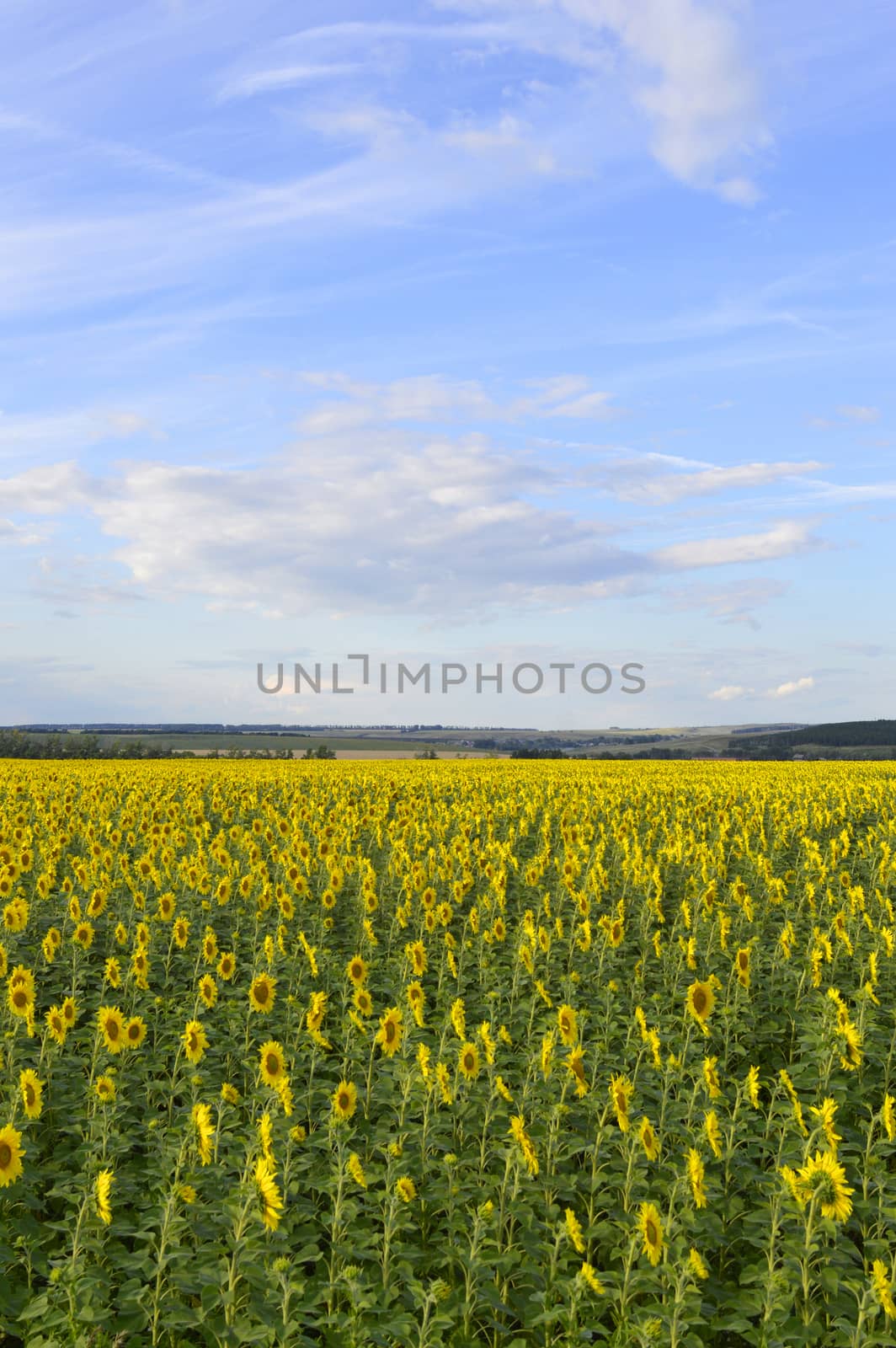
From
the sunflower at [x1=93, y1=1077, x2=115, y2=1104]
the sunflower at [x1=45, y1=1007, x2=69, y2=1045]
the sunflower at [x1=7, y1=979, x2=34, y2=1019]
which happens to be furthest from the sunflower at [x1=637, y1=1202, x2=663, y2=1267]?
the sunflower at [x1=7, y1=979, x2=34, y2=1019]

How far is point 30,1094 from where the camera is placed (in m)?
→ 6.30

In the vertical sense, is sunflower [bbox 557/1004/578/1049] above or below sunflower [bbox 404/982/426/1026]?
above

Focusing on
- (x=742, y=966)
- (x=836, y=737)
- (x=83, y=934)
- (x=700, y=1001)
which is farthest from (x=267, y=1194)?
(x=836, y=737)

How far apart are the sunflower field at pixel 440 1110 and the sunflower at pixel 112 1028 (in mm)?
25

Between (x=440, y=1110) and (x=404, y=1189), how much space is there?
6.30 ft

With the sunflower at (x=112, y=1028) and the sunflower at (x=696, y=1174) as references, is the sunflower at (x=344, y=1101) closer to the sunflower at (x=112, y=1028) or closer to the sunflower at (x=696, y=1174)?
the sunflower at (x=696, y=1174)

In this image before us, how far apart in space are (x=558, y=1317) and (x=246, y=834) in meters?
11.6

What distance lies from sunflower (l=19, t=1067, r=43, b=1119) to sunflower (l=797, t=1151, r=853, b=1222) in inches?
183

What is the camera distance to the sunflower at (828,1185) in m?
5.12

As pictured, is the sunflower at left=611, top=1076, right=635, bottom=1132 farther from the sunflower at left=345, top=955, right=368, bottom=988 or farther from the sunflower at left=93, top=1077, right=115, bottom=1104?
the sunflower at left=93, top=1077, right=115, bottom=1104

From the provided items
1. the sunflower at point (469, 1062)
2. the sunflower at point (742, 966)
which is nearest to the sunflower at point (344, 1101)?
the sunflower at point (469, 1062)

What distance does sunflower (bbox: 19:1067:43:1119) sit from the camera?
618 cm

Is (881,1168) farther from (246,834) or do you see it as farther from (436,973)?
(246,834)

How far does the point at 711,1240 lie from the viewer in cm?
616
